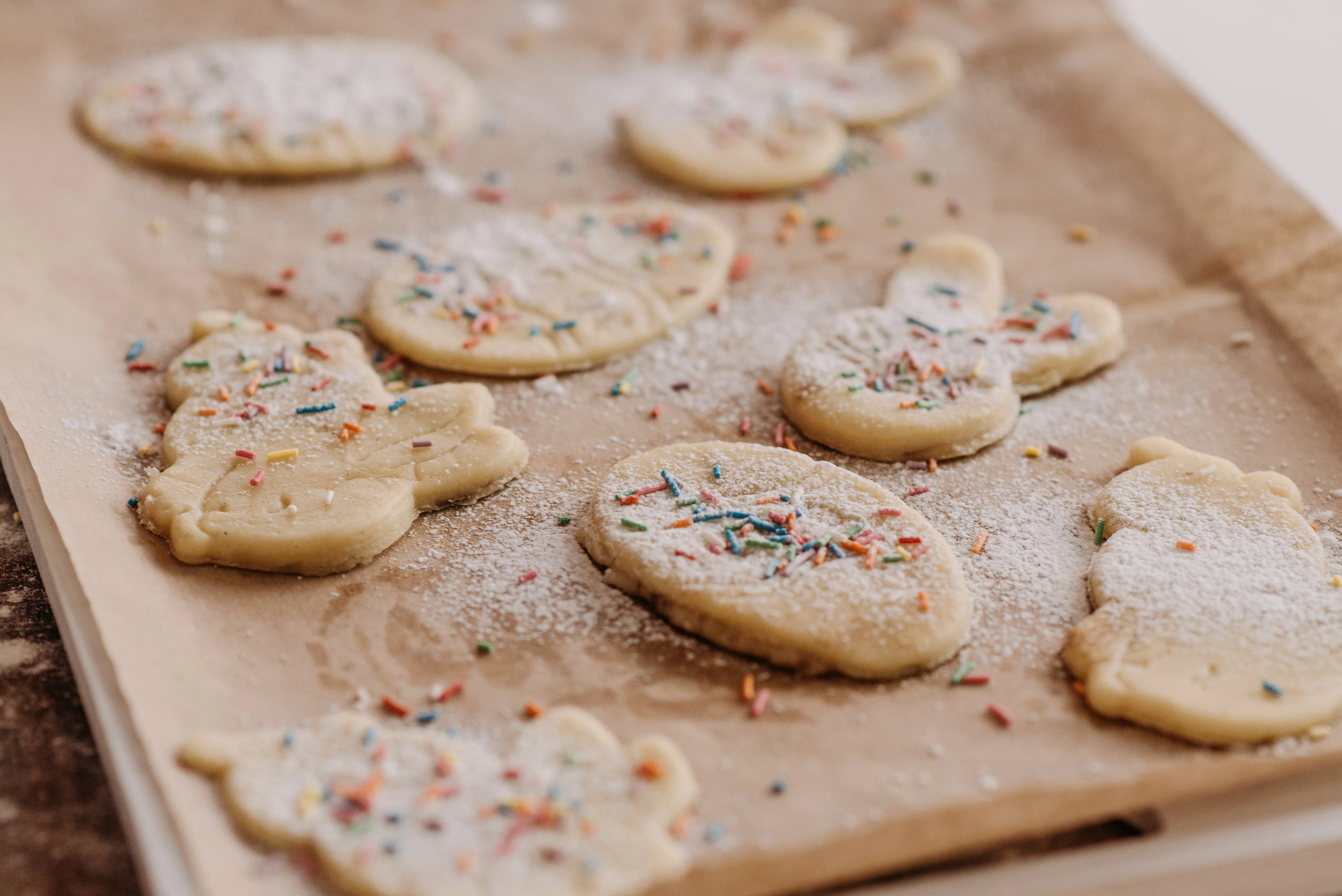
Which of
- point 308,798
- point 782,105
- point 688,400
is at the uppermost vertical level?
point 782,105

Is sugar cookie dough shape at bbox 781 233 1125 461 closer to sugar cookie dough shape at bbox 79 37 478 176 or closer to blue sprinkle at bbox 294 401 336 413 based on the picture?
blue sprinkle at bbox 294 401 336 413

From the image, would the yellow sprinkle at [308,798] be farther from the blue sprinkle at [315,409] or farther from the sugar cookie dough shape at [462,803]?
the blue sprinkle at [315,409]

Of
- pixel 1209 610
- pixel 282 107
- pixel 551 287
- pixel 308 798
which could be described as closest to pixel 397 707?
pixel 308 798

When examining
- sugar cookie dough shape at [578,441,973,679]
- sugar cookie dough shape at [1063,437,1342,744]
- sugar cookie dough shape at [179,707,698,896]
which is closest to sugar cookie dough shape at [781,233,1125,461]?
sugar cookie dough shape at [578,441,973,679]

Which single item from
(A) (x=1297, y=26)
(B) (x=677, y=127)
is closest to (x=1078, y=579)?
(B) (x=677, y=127)

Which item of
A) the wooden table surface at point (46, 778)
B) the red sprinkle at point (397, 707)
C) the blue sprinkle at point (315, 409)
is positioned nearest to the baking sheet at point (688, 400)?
the red sprinkle at point (397, 707)

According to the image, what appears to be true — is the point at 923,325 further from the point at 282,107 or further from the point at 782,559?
the point at 282,107
